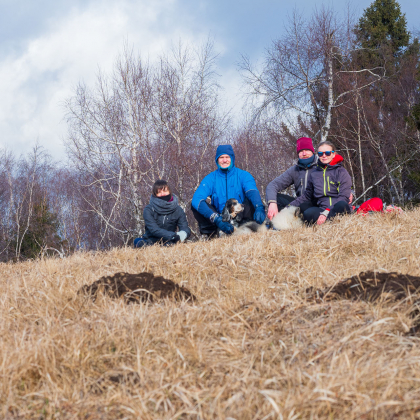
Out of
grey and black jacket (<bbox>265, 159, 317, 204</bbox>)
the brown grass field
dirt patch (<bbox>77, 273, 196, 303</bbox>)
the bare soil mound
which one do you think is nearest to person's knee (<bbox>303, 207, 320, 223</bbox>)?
grey and black jacket (<bbox>265, 159, 317, 204</bbox>)

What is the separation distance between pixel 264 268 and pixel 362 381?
1743mm

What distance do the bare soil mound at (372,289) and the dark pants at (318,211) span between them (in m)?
3.71

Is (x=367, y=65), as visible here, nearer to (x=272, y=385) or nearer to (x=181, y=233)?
(x=181, y=233)

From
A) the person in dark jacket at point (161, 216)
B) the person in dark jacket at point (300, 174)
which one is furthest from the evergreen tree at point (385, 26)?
the person in dark jacket at point (161, 216)

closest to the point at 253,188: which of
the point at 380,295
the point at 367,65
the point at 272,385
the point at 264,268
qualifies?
the point at 264,268

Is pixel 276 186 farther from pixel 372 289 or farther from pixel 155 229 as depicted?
pixel 372 289

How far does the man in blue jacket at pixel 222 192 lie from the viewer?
22.5 feet

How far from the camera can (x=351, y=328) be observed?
1973 millimetres

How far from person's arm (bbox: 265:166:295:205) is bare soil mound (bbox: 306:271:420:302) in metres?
4.39

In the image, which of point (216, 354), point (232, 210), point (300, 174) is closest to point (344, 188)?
point (300, 174)

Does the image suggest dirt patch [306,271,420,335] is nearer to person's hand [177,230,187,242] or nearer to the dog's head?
the dog's head

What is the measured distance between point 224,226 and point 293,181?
1.67 m

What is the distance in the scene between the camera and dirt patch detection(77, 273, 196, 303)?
2.59 m

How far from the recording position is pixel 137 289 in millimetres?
2621
